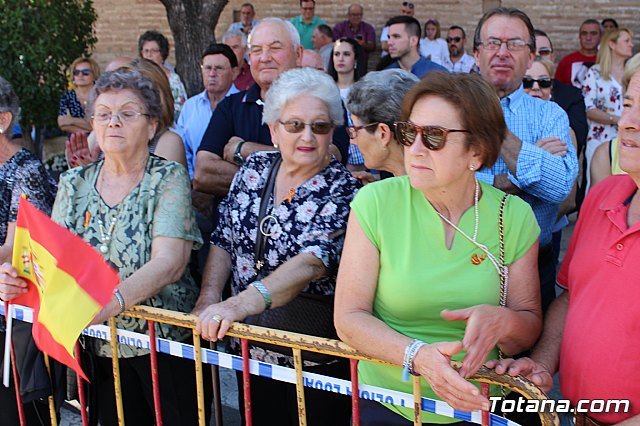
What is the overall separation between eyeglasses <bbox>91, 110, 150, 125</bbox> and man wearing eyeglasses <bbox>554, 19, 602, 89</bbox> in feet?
24.2

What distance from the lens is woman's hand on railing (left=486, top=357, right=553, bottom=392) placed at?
2.15 metres

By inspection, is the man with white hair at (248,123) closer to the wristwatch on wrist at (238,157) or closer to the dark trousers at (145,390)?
the wristwatch on wrist at (238,157)

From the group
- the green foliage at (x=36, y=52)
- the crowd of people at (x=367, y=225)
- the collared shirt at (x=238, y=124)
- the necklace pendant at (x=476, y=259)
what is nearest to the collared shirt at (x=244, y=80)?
the crowd of people at (x=367, y=225)

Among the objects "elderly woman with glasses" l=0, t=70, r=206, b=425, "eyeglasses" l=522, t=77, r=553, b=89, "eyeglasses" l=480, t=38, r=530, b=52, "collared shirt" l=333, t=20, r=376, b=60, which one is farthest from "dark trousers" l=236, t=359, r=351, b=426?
"collared shirt" l=333, t=20, r=376, b=60

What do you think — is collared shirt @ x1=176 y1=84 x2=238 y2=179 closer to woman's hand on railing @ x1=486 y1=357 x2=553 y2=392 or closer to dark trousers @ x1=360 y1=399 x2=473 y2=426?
dark trousers @ x1=360 y1=399 x2=473 y2=426

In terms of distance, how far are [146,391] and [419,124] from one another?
175cm

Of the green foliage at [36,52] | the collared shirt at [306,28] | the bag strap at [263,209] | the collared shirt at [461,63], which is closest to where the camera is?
the bag strap at [263,209]

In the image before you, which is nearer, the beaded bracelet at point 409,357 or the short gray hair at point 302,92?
the beaded bracelet at point 409,357

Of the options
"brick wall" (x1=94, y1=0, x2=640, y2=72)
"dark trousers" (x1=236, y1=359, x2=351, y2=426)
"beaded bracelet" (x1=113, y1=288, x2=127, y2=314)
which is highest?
"brick wall" (x1=94, y1=0, x2=640, y2=72)

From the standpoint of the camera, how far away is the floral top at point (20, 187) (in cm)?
344

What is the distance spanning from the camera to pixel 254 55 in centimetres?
413

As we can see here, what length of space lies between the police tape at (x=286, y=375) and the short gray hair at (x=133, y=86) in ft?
3.24

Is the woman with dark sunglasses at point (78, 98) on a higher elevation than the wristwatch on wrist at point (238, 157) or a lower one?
higher

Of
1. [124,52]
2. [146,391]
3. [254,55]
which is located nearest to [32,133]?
[124,52]
